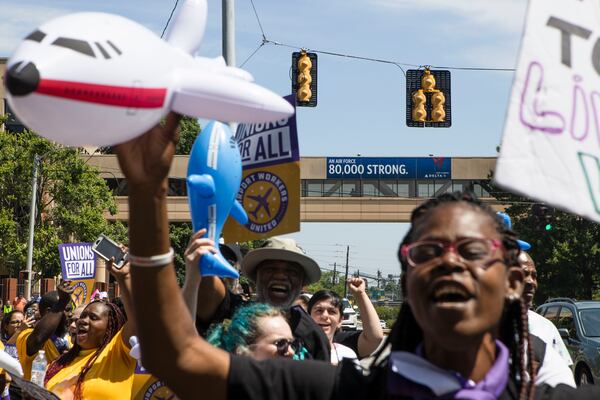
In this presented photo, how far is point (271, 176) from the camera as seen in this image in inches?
242

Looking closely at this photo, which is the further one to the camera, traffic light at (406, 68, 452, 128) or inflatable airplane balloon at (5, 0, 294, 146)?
traffic light at (406, 68, 452, 128)

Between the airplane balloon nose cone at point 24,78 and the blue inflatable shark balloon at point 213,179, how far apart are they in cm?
158

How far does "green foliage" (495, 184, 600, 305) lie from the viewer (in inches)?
1598

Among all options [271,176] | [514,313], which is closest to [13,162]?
[271,176]

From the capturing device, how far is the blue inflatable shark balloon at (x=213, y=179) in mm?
3775

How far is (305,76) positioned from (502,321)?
1583cm

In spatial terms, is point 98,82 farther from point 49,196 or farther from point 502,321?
point 49,196

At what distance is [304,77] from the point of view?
18234mm

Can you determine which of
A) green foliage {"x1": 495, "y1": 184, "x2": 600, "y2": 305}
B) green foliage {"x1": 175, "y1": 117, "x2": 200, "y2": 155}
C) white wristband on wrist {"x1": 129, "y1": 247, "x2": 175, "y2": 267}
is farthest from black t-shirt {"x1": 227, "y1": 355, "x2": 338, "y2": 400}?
green foliage {"x1": 175, "y1": 117, "x2": 200, "y2": 155}

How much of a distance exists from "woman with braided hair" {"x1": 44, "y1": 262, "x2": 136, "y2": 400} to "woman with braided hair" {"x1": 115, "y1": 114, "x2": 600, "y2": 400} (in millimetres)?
2863

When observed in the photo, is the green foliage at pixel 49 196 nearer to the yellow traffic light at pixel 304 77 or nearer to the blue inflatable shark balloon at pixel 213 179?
the yellow traffic light at pixel 304 77

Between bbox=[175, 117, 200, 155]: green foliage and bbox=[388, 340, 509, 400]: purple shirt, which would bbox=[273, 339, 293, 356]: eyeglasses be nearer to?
bbox=[388, 340, 509, 400]: purple shirt

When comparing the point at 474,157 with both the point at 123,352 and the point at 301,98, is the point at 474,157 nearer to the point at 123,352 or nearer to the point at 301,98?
the point at 301,98

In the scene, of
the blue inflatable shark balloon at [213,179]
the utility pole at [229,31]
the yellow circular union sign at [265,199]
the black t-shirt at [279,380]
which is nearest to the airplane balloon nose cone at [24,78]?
the black t-shirt at [279,380]
